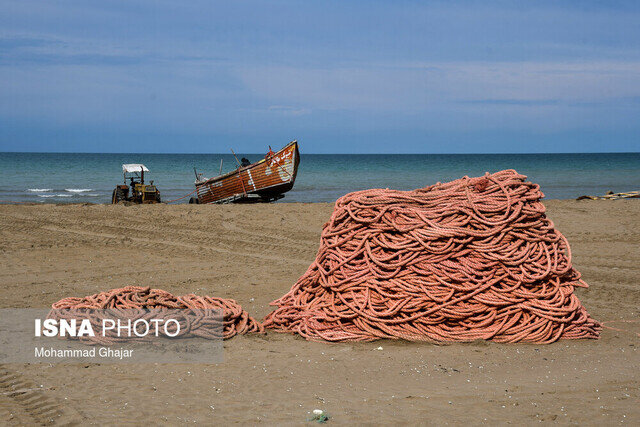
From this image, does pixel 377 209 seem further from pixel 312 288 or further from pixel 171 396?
pixel 171 396

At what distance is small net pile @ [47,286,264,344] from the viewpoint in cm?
581

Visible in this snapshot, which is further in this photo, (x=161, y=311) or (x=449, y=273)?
(x=161, y=311)

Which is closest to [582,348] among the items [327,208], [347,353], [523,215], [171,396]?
[523,215]

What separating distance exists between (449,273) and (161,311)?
111 inches

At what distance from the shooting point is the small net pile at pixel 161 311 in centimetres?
581

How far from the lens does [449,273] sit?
5688 millimetres

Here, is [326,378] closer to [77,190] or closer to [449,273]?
[449,273]

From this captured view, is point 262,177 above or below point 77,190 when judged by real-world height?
above

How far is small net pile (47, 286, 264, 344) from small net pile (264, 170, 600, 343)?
604 mm

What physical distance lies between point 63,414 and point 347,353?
242 cm

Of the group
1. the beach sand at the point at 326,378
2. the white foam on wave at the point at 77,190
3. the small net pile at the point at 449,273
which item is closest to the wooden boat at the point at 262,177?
the beach sand at the point at 326,378

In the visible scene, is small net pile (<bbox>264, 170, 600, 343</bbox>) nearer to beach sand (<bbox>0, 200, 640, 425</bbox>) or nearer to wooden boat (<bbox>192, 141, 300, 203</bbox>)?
beach sand (<bbox>0, 200, 640, 425</bbox>)

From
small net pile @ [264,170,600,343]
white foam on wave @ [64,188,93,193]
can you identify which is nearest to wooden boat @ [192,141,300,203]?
white foam on wave @ [64,188,93,193]

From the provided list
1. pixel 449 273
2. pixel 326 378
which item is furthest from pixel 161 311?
pixel 449 273
